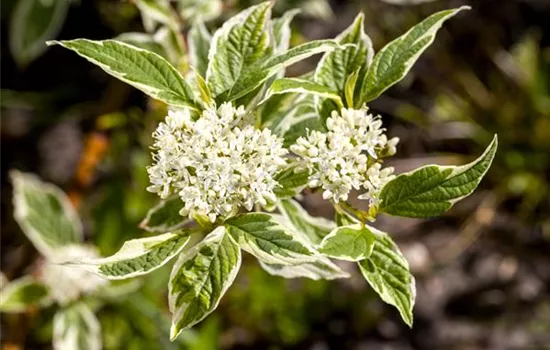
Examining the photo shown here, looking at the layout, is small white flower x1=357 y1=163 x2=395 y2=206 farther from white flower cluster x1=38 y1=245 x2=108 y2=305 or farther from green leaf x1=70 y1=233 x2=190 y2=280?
white flower cluster x1=38 y1=245 x2=108 y2=305

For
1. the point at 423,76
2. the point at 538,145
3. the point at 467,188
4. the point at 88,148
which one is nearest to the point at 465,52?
the point at 423,76

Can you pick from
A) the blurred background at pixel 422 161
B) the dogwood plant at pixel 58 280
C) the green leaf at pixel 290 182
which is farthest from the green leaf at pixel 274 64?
the blurred background at pixel 422 161

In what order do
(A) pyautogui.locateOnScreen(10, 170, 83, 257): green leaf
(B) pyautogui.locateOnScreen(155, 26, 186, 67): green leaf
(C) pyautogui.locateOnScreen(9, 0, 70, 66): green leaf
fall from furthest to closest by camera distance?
1. (C) pyautogui.locateOnScreen(9, 0, 70, 66): green leaf
2. (A) pyautogui.locateOnScreen(10, 170, 83, 257): green leaf
3. (B) pyautogui.locateOnScreen(155, 26, 186, 67): green leaf

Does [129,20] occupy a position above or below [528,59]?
above

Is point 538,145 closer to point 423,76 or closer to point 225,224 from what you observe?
point 423,76

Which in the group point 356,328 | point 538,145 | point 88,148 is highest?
point 88,148

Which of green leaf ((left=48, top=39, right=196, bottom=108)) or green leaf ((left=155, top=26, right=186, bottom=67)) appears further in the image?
green leaf ((left=155, top=26, right=186, bottom=67))

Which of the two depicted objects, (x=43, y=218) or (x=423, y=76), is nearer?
(x=43, y=218)

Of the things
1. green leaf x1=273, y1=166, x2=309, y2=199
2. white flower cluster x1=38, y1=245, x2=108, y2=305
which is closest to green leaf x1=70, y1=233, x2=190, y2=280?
green leaf x1=273, y1=166, x2=309, y2=199
